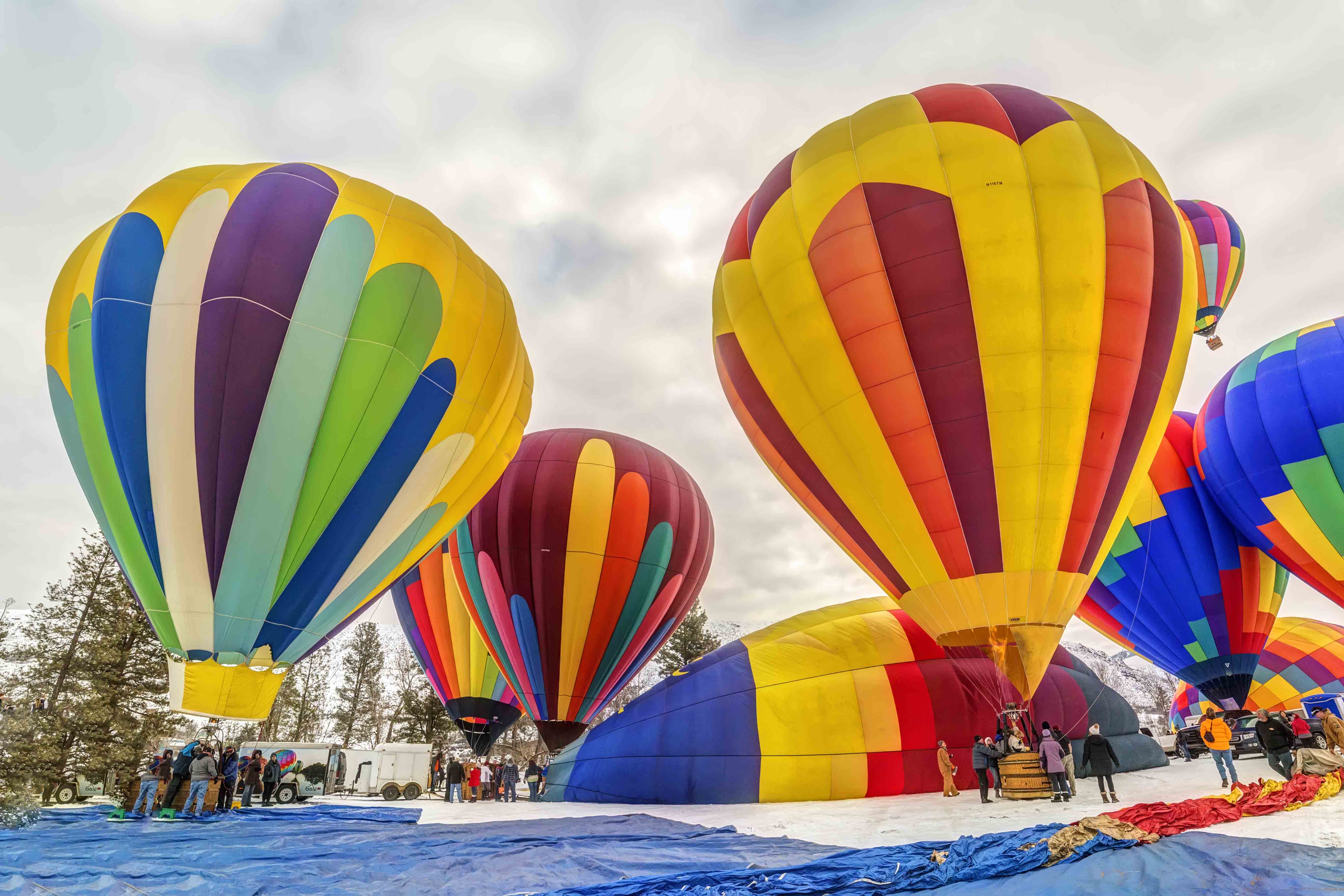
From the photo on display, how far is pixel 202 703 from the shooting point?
7910mm

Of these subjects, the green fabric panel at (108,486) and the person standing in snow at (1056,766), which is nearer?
the person standing in snow at (1056,766)

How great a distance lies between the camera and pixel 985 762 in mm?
8492

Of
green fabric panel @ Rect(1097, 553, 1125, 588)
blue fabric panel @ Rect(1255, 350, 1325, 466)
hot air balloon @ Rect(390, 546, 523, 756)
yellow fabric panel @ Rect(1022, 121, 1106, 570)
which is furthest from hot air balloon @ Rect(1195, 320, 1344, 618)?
hot air balloon @ Rect(390, 546, 523, 756)

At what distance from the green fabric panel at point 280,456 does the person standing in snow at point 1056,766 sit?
8518 mm

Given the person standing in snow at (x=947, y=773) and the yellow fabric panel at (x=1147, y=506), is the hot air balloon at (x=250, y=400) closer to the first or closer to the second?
the person standing in snow at (x=947, y=773)

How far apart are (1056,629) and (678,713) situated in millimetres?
5130

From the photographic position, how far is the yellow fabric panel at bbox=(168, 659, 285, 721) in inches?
311

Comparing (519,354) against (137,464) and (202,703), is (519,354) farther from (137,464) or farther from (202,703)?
(202,703)

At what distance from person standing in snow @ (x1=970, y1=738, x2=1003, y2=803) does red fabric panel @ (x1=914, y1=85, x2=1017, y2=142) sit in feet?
24.0

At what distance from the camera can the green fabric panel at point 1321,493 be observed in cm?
1251

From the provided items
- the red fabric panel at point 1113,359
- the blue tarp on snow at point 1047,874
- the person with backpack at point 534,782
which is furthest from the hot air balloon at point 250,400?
the red fabric panel at point 1113,359

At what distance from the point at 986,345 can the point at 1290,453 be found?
27.5 ft

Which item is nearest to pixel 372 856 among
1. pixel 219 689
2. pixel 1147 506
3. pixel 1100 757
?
pixel 219 689

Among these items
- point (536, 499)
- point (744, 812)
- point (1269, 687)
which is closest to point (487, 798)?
point (536, 499)
